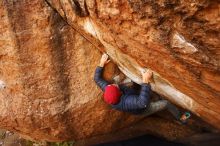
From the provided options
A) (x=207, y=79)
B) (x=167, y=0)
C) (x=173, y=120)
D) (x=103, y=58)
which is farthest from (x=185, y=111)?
(x=167, y=0)

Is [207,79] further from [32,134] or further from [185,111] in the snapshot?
[32,134]

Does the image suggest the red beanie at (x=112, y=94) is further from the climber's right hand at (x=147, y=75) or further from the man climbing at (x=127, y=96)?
the climber's right hand at (x=147, y=75)

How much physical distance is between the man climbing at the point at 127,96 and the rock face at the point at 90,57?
17cm

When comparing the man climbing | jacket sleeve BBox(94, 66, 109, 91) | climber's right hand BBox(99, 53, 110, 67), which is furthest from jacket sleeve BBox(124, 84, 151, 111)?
climber's right hand BBox(99, 53, 110, 67)

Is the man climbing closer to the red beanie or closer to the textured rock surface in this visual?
the red beanie

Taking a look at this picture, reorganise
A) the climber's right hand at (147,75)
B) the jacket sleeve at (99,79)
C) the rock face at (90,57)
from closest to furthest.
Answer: the rock face at (90,57), the climber's right hand at (147,75), the jacket sleeve at (99,79)

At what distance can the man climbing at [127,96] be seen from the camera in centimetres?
485

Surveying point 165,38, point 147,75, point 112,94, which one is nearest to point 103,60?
point 112,94

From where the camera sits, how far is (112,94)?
4910 mm

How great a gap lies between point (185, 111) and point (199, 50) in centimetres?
253

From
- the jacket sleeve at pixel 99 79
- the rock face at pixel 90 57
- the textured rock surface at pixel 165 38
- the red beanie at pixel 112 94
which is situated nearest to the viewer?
the textured rock surface at pixel 165 38

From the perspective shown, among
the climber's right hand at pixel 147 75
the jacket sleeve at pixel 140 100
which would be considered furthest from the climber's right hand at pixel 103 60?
the climber's right hand at pixel 147 75

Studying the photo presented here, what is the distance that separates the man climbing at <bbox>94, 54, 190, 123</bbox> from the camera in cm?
485

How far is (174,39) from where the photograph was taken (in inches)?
138
